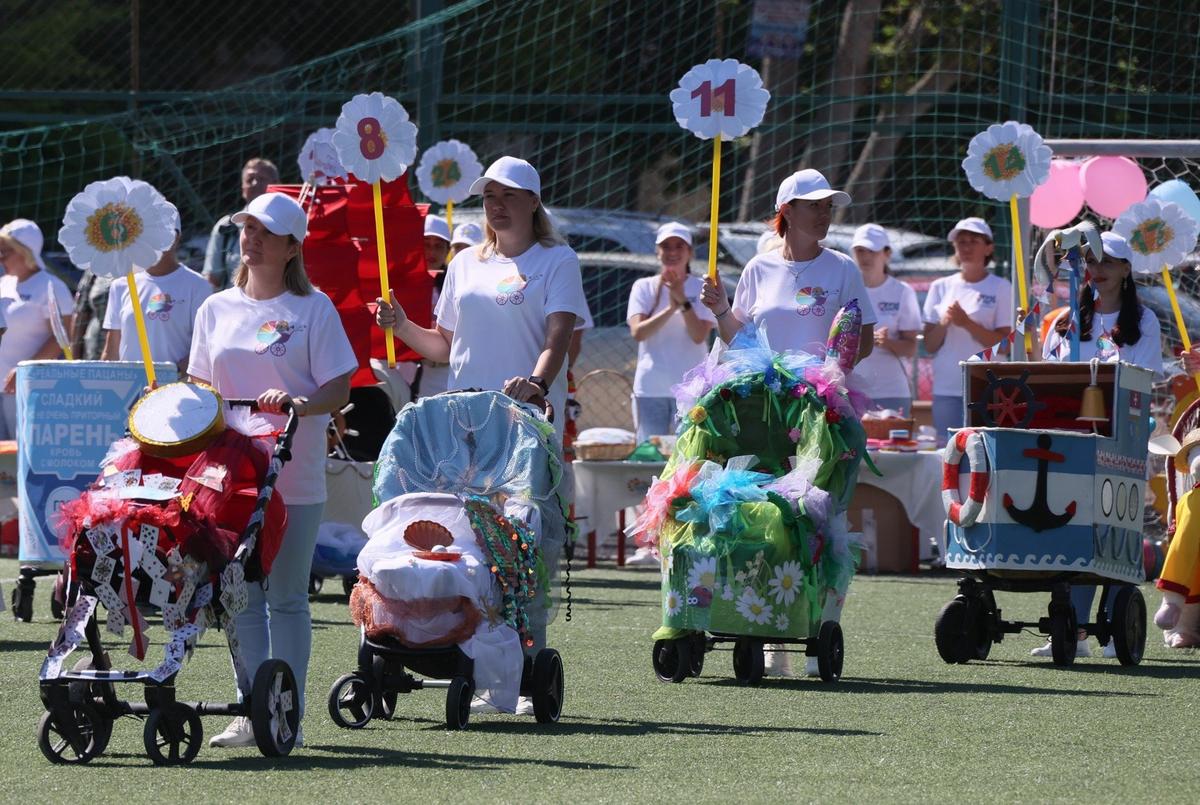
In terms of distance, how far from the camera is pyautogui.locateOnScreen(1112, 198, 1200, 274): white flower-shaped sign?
949 centimetres

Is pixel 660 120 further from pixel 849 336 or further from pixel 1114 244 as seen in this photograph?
pixel 849 336

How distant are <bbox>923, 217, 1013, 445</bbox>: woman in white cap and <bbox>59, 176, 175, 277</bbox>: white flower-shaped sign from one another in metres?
6.29

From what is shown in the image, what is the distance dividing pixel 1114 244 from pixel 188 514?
4515 millimetres

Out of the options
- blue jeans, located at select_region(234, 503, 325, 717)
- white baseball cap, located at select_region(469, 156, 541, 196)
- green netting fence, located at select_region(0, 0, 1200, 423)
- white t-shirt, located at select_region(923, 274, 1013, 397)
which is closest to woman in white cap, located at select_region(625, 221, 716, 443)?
white t-shirt, located at select_region(923, 274, 1013, 397)

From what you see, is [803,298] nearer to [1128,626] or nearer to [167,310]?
[1128,626]

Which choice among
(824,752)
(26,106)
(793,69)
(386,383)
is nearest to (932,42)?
(793,69)

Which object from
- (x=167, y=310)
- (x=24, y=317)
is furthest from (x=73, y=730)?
(x=24, y=317)

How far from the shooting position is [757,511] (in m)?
7.37

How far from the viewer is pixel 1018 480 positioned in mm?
7875

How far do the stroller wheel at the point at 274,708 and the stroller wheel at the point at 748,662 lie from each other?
205cm

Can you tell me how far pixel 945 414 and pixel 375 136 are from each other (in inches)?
204

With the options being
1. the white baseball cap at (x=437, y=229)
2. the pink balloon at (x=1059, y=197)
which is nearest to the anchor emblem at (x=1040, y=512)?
the pink balloon at (x=1059, y=197)

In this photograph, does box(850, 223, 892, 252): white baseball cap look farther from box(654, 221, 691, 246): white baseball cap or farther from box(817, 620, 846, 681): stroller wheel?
box(817, 620, 846, 681): stroller wheel

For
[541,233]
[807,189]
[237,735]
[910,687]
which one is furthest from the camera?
[807,189]
